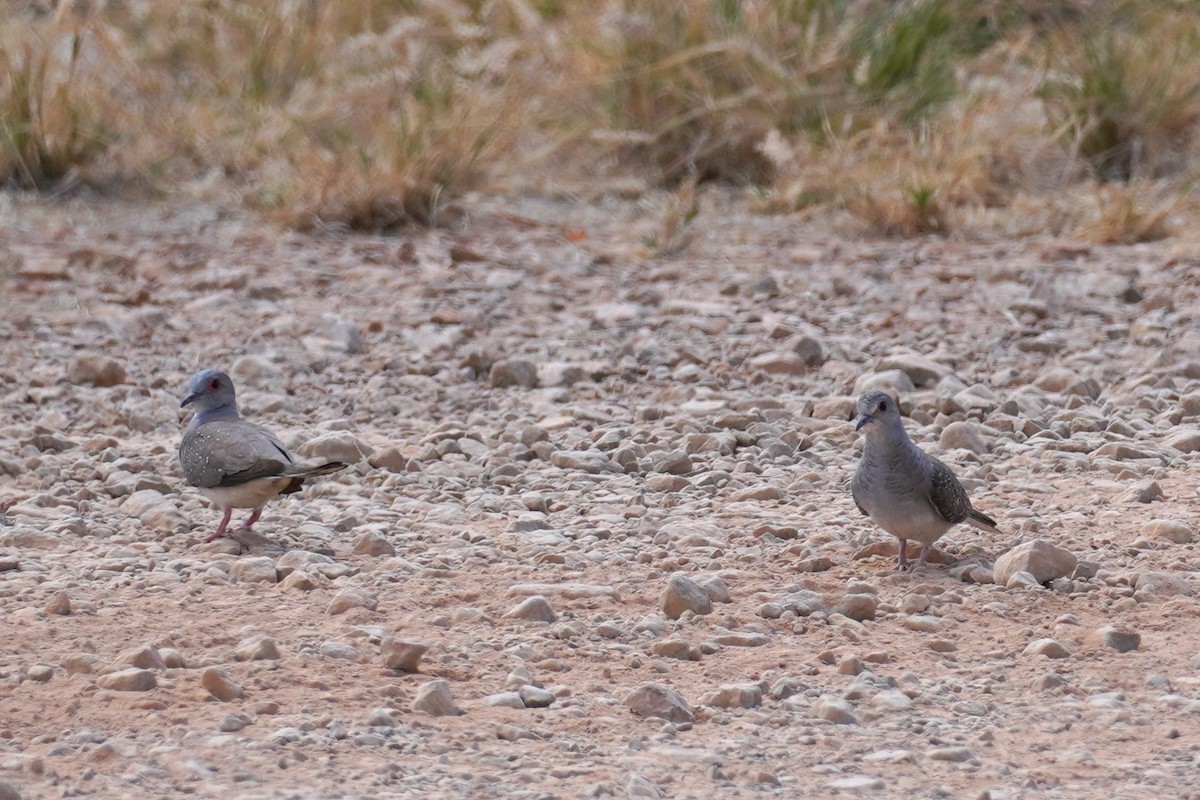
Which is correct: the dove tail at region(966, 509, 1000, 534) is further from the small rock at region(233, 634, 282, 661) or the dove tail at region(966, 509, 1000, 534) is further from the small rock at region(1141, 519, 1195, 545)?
the small rock at region(233, 634, 282, 661)

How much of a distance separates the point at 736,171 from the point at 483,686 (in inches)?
248

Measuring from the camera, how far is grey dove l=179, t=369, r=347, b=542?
4371 millimetres

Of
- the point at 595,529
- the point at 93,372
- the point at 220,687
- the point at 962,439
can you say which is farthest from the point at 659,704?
the point at 93,372

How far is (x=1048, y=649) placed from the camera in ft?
12.2

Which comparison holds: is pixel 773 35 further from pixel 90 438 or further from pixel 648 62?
pixel 90 438

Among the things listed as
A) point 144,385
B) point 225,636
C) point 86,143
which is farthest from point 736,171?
point 225,636

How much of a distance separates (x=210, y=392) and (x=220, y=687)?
5.01 ft

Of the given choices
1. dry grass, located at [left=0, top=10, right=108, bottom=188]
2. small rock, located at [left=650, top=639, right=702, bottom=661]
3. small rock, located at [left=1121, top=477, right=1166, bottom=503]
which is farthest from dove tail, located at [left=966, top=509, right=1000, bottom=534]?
dry grass, located at [left=0, top=10, right=108, bottom=188]

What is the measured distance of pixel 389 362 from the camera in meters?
6.46

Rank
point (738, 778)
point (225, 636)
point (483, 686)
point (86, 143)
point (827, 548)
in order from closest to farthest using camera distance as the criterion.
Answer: point (738, 778) < point (483, 686) < point (225, 636) < point (827, 548) < point (86, 143)

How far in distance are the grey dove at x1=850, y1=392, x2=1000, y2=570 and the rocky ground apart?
14cm

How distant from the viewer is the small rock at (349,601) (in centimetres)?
391

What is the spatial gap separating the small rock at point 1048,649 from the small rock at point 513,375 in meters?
2.78

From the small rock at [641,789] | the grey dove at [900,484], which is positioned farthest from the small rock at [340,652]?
the grey dove at [900,484]
